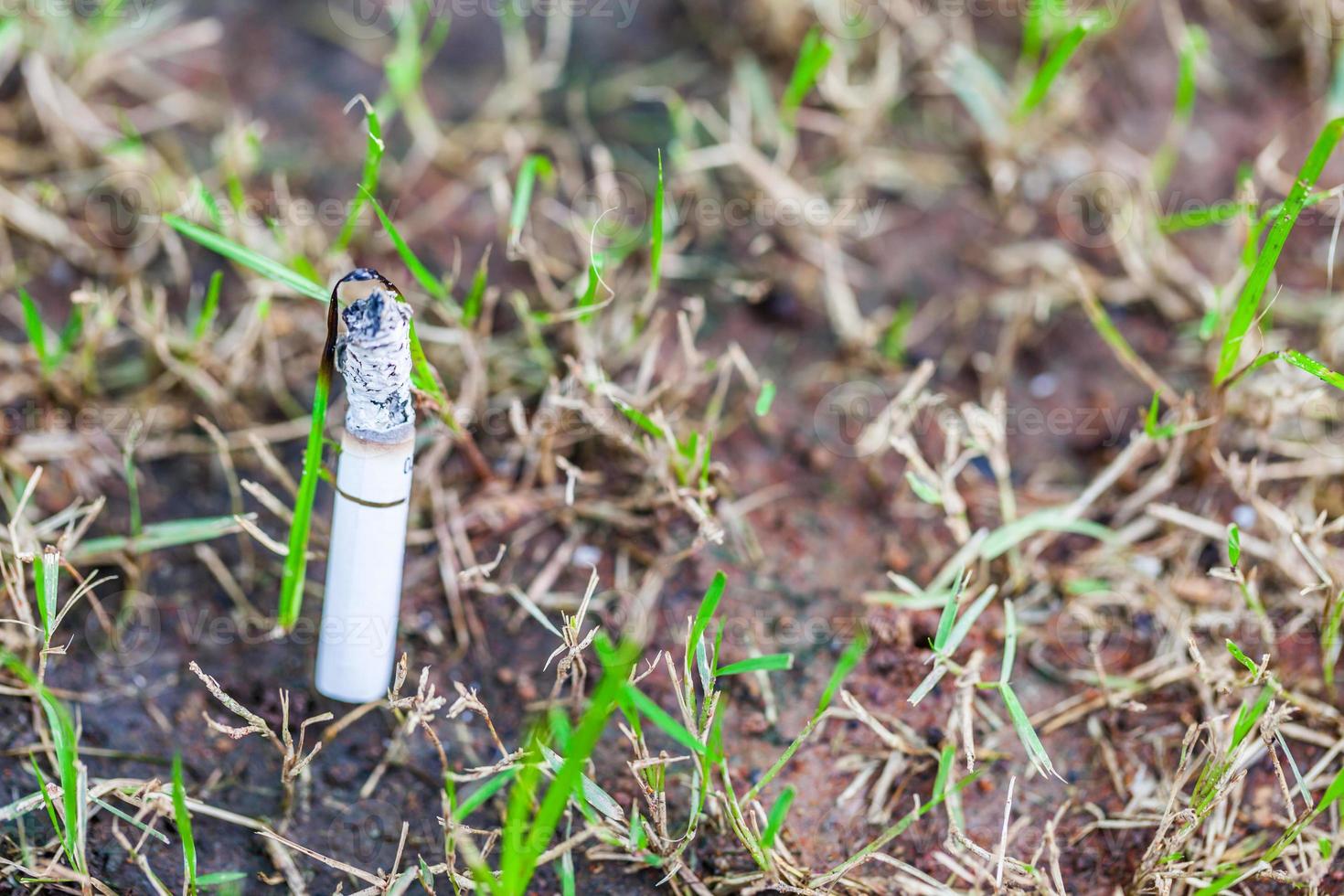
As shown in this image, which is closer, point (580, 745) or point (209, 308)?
point (580, 745)

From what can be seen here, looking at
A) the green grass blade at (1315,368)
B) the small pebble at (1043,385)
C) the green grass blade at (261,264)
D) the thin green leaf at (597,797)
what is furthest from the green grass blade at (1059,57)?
the thin green leaf at (597,797)

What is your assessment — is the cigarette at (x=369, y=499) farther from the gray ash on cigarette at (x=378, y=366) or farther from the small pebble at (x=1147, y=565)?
the small pebble at (x=1147, y=565)

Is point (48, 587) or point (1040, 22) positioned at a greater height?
point (1040, 22)

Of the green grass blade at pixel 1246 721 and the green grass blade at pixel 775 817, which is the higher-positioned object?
the green grass blade at pixel 1246 721

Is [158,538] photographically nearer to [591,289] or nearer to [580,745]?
[591,289]

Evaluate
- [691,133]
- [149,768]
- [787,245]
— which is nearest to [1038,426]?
[787,245]

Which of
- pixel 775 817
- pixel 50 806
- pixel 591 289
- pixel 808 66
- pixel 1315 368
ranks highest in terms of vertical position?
pixel 808 66

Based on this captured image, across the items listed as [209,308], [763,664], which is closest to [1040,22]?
[763,664]

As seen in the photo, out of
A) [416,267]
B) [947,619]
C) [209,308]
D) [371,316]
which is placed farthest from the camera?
[209,308]
